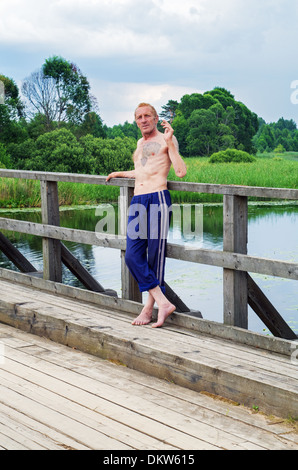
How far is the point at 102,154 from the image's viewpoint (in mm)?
35906

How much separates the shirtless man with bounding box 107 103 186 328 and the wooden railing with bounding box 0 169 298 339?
4.8 inches

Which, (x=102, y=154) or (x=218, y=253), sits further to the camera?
(x=102, y=154)

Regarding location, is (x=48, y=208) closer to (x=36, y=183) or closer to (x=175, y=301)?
(x=175, y=301)

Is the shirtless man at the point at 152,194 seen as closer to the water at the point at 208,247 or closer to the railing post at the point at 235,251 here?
the railing post at the point at 235,251

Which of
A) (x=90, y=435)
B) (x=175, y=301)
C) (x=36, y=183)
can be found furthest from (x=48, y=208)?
(x=36, y=183)

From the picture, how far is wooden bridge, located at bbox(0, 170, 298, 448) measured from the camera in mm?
3682

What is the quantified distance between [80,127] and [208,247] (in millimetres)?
30423

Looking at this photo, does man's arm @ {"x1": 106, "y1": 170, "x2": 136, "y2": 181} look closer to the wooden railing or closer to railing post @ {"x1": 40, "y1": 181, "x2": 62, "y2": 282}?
the wooden railing

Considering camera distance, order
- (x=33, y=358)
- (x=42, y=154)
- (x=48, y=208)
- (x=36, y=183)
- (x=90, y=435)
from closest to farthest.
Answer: (x=90, y=435) → (x=33, y=358) → (x=48, y=208) → (x=36, y=183) → (x=42, y=154)

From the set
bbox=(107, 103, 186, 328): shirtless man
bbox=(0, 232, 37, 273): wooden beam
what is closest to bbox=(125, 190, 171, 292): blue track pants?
bbox=(107, 103, 186, 328): shirtless man

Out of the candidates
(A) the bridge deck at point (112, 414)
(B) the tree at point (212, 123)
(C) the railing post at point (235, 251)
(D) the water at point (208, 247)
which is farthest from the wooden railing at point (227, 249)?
(B) the tree at point (212, 123)

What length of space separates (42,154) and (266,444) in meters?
31.5

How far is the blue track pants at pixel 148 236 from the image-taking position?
15.1 ft
